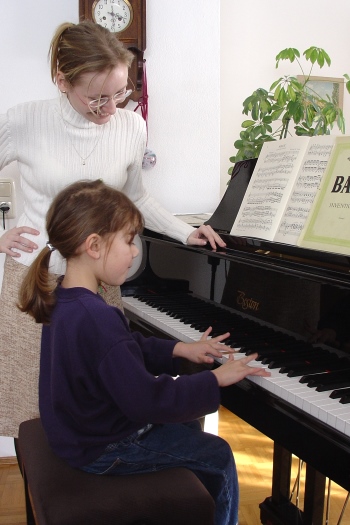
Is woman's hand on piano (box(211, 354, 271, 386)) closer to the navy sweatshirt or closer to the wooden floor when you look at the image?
the navy sweatshirt

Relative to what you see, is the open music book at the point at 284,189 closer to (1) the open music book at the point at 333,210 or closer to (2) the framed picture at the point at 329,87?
(1) the open music book at the point at 333,210

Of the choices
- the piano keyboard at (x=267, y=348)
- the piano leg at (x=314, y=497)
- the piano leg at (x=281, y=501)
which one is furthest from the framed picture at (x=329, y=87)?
the piano leg at (x=314, y=497)

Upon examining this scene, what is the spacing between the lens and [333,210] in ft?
4.68

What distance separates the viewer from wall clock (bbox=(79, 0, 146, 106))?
2.38 metres

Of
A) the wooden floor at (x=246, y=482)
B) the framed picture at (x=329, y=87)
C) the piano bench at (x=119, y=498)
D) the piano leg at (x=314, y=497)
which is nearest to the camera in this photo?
the piano bench at (x=119, y=498)

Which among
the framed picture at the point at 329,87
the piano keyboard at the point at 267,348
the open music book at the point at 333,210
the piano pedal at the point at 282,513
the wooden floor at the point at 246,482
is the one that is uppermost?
the framed picture at the point at 329,87

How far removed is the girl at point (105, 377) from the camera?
3.81 ft

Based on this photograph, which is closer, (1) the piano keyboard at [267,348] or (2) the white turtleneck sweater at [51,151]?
(1) the piano keyboard at [267,348]

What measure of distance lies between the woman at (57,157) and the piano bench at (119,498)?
0.62 m

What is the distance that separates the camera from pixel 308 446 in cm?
111

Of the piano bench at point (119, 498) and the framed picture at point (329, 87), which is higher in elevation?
the framed picture at point (329, 87)

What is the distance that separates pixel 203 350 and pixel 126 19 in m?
1.59

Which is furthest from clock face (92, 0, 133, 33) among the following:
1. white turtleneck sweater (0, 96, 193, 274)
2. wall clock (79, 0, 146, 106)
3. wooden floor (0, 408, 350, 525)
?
wooden floor (0, 408, 350, 525)

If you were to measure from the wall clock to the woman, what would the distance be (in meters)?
0.76
